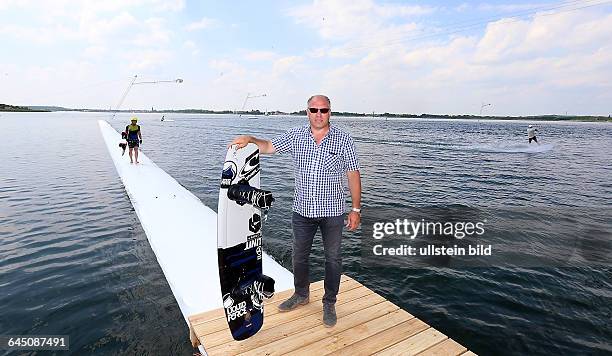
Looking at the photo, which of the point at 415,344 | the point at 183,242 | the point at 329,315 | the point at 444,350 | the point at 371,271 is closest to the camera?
the point at 444,350

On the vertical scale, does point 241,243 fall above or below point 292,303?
above

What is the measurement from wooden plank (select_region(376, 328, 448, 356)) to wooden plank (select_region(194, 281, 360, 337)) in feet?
4.06

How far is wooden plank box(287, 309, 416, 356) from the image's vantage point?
406cm

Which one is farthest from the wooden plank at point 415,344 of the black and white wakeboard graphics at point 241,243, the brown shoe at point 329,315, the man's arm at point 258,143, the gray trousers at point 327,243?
the man's arm at point 258,143

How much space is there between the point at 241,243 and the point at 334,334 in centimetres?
179

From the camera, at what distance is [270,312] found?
494 cm

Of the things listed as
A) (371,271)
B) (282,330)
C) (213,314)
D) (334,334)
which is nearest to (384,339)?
(334,334)

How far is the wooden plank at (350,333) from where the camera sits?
4.06 metres

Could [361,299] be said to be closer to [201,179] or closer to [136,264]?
[136,264]

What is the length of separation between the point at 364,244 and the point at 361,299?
5228 mm

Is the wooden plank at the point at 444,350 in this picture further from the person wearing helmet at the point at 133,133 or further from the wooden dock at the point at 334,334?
the person wearing helmet at the point at 133,133

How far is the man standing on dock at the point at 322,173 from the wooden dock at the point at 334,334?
0.32 meters

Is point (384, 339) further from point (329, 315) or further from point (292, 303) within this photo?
point (292, 303)

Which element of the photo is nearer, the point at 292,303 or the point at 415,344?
the point at 415,344
